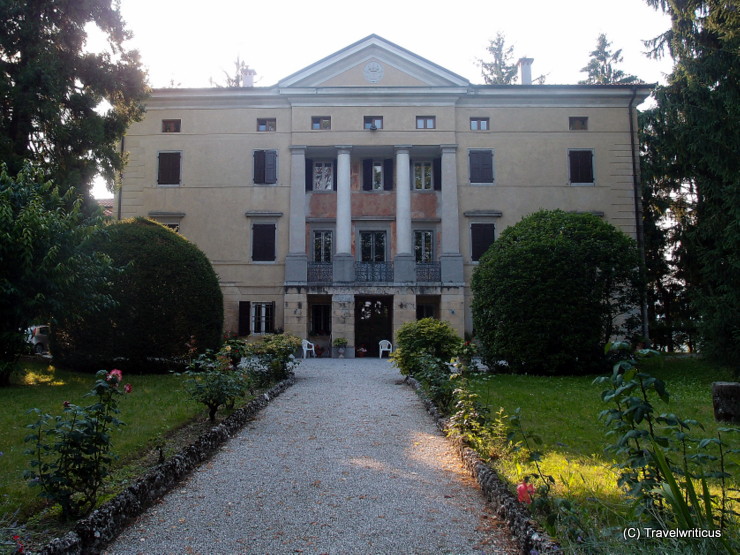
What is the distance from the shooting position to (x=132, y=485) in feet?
14.6

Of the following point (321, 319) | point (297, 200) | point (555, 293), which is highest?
point (297, 200)

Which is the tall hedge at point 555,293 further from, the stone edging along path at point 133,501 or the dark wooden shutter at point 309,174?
the dark wooden shutter at point 309,174

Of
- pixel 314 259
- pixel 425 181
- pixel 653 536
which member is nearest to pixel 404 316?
pixel 314 259

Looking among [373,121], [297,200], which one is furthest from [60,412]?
[373,121]

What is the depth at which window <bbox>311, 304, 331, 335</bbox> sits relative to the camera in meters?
25.3

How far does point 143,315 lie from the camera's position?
1315cm

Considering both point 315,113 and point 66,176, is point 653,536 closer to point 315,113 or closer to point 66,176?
point 66,176

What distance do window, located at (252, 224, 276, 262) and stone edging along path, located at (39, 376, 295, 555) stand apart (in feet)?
60.2

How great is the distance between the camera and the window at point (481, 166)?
2541 cm

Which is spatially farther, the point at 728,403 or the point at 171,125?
the point at 171,125

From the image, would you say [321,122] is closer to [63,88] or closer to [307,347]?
[307,347]

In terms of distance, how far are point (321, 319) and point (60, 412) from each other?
57.8ft

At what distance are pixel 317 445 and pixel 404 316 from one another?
55.7 ft

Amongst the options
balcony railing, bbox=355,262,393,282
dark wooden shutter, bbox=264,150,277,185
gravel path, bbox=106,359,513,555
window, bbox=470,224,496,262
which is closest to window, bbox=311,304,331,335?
balcony railing, bbox=355,262,393,282
